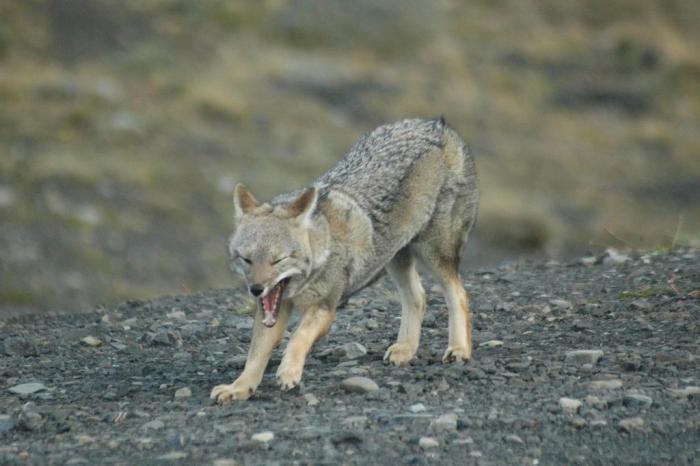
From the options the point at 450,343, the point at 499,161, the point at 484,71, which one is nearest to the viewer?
the point at 450,343

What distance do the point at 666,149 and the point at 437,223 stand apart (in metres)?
20.3

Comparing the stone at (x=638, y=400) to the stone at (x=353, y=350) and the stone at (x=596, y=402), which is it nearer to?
the stone at (x=596, y=402)

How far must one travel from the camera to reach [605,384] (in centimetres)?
785

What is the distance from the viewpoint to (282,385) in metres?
8.03

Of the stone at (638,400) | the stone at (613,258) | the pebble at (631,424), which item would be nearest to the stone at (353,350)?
the stone at (638,400)

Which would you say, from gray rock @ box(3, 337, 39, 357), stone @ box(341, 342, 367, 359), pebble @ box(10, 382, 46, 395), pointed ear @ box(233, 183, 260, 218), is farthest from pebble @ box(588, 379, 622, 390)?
gray rock @ box(3, 337, 39, 357)

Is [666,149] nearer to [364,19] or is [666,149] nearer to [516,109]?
Result: [516,109]

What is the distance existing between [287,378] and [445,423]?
126cm

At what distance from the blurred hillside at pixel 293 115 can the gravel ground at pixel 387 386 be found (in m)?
6.78

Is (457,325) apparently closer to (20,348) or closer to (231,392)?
(231,392)

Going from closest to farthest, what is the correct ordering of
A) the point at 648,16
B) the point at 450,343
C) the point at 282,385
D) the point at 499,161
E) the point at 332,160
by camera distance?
the point at 282,385 < the point at 450,343 < the point at 332,160 < the point at 499,161 < the point at 648,16

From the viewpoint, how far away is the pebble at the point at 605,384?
782 centimetres

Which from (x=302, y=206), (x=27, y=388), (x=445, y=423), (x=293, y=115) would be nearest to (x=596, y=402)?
(x=445, y=423)

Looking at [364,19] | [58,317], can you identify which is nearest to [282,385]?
[58,317]
